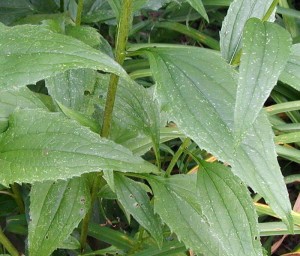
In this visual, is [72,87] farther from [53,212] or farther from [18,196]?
[18,196]

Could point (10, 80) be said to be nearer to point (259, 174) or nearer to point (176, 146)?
point (259, 174)

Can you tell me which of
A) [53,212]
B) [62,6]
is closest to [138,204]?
[53,212]

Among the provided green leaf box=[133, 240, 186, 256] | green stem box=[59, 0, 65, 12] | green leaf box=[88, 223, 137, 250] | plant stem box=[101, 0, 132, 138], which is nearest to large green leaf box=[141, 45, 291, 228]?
Result: plant stem box=[101, 0, 132, 138]

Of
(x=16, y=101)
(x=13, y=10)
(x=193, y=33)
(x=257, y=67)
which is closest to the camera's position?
(x=257, y=67)

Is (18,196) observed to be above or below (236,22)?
below

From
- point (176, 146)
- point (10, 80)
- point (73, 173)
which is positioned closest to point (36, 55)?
point (10, 80)

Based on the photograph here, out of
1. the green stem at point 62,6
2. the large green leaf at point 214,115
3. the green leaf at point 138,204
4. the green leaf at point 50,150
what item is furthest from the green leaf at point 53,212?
the green stem at point 62,6

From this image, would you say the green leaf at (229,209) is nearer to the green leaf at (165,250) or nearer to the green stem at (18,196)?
the green leaf at (165,250)
